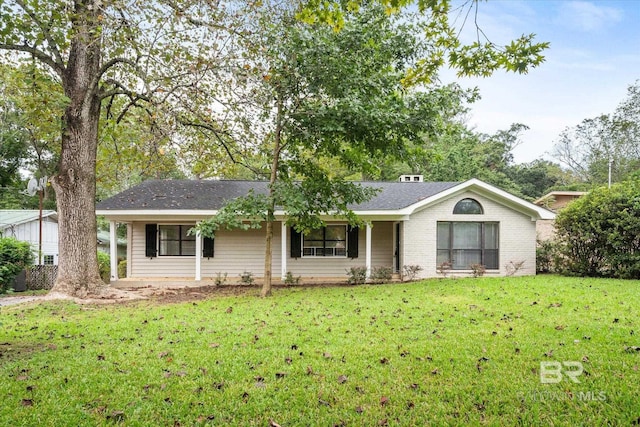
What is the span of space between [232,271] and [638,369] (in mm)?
12951

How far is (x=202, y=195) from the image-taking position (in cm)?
1488

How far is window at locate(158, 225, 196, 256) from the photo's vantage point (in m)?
15.1

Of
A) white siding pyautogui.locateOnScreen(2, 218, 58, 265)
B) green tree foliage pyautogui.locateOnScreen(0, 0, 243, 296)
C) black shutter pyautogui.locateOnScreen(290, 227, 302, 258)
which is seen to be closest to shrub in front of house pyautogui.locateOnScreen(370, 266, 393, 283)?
black shutter pyautogui.locateOnScreen(290, 227, 302, 258)

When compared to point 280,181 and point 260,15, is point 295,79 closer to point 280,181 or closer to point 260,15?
point 260,15

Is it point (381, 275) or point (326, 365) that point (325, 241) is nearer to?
point (381, 275)

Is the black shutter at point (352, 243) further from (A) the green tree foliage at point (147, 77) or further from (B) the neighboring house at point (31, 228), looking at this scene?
(B) the neighboring house at point (31, 228)

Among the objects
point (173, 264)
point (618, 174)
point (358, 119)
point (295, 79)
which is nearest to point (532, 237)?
point (358, 119)

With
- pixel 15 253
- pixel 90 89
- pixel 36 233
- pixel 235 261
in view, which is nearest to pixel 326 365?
pixel 90 89

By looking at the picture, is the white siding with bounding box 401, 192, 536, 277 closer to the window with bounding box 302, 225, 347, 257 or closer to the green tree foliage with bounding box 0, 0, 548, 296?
the window with bounding box 302, 225, 347, 257

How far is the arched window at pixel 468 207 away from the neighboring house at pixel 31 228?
18205 mm

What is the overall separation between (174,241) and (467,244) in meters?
→ 10.9

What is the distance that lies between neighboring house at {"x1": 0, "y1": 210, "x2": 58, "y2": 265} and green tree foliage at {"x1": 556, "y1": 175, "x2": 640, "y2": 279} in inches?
860

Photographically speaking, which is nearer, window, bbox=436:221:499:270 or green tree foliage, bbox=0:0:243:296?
green tree foliage, bbox=0:0:243:296

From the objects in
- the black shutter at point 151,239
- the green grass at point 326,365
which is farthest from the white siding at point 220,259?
the green grass at point 326,365
